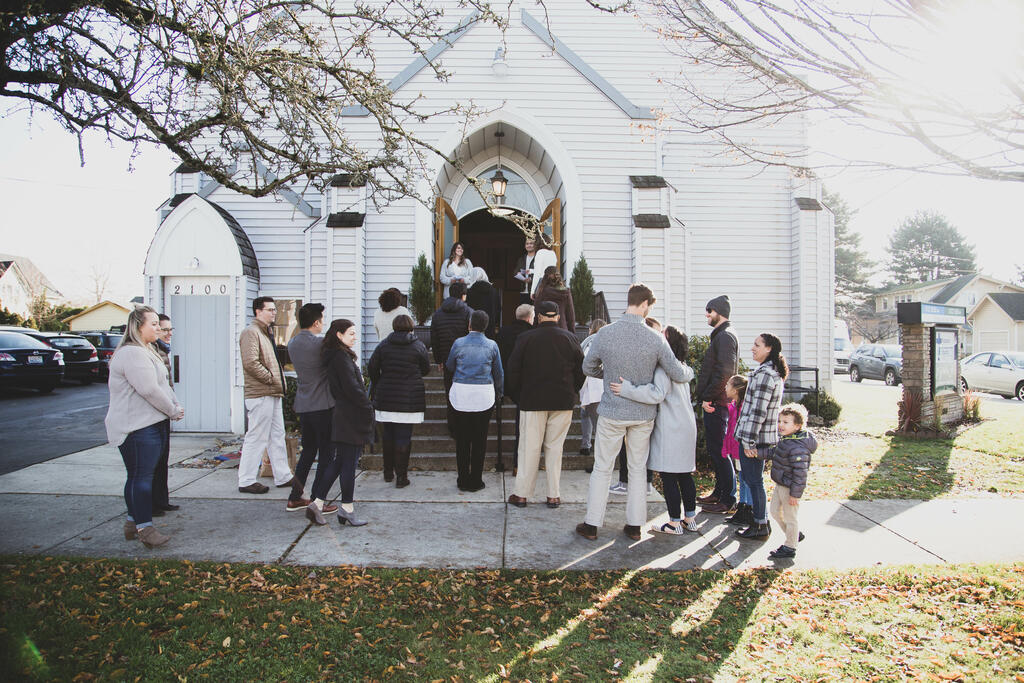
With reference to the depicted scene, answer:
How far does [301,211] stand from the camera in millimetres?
10875

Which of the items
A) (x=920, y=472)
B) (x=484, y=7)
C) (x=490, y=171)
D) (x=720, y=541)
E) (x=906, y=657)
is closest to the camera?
(x=906, y=657)

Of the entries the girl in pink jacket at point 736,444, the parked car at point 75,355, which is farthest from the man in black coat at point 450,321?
the parked car at point 75,355

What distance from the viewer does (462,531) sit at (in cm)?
512

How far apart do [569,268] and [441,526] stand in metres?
6.43

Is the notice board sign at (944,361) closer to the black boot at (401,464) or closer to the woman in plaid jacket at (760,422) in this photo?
the woman in plaid jacket at (760,422)

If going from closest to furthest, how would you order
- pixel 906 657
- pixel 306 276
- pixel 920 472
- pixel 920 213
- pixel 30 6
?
pixel 906 657, pixel 30 6, pixel 920 472, pixel 306 276, pixel 920 213

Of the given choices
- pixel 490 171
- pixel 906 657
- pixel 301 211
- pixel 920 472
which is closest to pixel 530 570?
pixel 906 657

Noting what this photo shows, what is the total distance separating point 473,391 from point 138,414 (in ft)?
9.48

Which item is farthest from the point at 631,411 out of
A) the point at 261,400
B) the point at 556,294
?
the point at 261,400

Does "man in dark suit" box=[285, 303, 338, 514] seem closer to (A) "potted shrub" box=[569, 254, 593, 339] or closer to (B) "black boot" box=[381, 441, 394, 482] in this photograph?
(B) "black boot" box=[381, 441, 394, 482]

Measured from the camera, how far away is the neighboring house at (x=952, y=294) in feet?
134

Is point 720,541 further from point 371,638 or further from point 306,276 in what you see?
point 306,276

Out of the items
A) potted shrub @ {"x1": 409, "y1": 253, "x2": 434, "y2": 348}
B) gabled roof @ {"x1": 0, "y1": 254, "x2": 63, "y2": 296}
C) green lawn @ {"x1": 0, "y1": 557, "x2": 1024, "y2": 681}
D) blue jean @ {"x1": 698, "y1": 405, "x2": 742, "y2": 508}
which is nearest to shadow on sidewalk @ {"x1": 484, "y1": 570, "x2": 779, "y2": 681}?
green lawn @ {"x1": 0, "y1": 557, "x2": 1024, "y2": 681}

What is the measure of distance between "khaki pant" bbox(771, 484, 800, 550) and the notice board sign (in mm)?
7338
